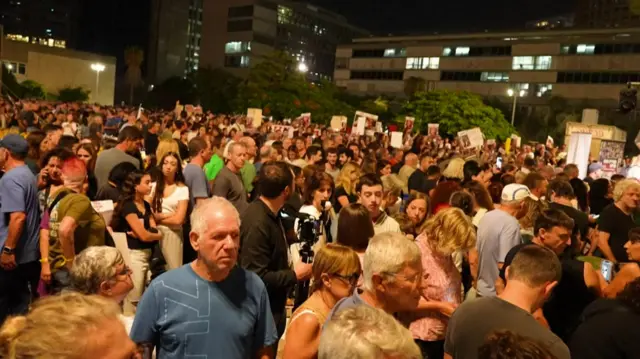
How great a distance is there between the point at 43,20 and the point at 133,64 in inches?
1124

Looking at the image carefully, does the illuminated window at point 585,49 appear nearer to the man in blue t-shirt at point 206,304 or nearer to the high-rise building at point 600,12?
the man in blue t-shirt at point 206,304

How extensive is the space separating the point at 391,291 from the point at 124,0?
11197 cm

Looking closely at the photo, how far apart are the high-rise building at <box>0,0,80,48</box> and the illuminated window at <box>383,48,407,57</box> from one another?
184 feet

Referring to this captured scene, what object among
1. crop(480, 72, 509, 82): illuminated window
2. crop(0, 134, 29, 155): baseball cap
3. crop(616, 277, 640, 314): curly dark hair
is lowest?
crop(616, 277, 640, 314): curly dark hair

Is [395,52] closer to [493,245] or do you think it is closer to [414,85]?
[414,85]

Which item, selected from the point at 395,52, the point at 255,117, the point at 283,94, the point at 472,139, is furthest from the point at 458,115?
the point at 395,52

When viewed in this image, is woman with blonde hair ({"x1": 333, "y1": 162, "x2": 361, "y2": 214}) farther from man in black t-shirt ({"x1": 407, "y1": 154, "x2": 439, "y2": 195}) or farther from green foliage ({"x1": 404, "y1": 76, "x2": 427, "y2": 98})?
green foliage ({"x1": 404, "y1": 76, "x2": 427, "y2": 98})

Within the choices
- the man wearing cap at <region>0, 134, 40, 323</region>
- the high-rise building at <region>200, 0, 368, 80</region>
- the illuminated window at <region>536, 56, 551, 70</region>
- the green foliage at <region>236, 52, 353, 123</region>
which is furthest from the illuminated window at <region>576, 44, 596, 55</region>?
the man wearing cap at <region>0, 134, 40, 323</region>

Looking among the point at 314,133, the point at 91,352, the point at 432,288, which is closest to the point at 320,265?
the point at 432,288

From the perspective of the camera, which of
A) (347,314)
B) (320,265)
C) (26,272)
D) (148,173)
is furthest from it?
(148,173)

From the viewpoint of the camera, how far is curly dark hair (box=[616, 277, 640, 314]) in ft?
10.7

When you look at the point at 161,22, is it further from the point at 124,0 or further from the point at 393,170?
the point at 393,170

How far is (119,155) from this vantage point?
7246 millimetres

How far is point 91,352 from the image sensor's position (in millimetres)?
1681
